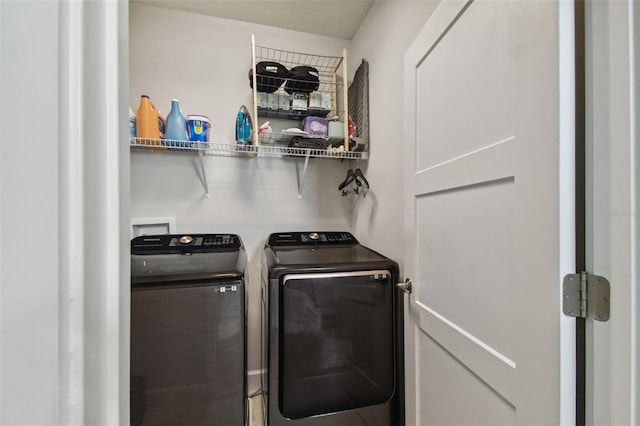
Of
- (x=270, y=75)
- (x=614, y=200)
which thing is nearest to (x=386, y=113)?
(x=270, y=75)

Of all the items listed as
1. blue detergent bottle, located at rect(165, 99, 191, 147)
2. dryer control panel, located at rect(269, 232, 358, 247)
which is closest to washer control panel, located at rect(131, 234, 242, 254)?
dryer control panel, located at rect(269, 232, 358, 247)

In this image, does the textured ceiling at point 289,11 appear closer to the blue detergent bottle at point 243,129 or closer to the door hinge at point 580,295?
the blue detergent bottle at point 243,129

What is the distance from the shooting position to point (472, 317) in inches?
33.0

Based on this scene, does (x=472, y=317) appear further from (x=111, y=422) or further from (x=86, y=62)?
(x=86, y=62)

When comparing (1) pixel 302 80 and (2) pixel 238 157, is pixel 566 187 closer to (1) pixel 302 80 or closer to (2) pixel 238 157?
(1) pixel 302 80

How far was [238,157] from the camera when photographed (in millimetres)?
2033

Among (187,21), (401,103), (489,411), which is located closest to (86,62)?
(489,411)

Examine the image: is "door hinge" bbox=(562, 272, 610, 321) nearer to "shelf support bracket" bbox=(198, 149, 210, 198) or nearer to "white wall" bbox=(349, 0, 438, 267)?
"white wall" bbox=(349, 0, 438, 267)

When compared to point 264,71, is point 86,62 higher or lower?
lower

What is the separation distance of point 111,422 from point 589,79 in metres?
1.10

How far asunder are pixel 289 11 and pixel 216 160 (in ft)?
4.05

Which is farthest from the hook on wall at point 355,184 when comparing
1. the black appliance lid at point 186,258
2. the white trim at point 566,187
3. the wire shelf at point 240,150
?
the white trim at point 566,187
